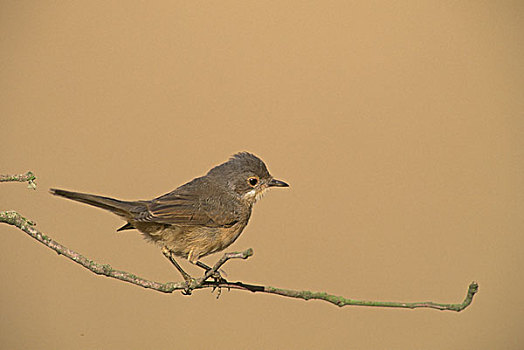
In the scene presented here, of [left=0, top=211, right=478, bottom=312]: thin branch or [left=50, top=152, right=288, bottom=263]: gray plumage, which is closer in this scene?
[left=0, top=211, right=478, bottom=312]: thin branch

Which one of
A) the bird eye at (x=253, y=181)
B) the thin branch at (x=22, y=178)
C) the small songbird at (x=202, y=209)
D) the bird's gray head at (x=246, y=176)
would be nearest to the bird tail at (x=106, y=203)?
the small songbird at (x=202, y=209)

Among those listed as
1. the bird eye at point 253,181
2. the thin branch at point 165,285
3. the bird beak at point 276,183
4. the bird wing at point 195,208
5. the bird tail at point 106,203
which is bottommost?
the thin branch at point 165,285

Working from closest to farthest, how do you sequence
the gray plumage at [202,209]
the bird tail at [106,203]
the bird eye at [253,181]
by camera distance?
1. the bird tail at [106,203]
2. the gray plumage at [202,209]
3. the bird eye at [253,181]

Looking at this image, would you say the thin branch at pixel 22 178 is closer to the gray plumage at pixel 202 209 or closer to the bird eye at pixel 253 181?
the gray plumage at pixel 202 209

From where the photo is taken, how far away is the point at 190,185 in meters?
4.49

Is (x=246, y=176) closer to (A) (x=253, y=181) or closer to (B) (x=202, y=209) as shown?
(A) (x=253, y=181)

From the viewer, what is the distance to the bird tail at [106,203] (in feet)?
10.4

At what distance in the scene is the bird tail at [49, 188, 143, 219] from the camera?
3176 mm

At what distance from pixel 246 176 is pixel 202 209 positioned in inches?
24.0

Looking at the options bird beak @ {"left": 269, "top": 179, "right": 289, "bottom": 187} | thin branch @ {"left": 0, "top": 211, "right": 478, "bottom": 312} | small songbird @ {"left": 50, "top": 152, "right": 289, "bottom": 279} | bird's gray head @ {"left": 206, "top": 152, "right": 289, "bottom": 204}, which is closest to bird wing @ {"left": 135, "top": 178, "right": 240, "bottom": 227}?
small songbird @ {"left": 50, "top": 152, "right": 289, "bottom": 279}

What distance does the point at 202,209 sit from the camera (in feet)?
13.5

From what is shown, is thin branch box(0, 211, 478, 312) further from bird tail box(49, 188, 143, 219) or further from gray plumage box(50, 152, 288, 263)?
gray plumage box(50, 152, 288, 263)

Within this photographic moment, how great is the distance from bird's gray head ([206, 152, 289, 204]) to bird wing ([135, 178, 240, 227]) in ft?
0.40

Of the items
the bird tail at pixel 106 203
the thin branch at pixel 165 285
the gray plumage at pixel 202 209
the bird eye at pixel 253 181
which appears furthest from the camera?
the bird eye at pixel 253 181
